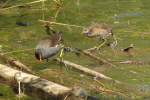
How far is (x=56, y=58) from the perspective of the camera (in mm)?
8258

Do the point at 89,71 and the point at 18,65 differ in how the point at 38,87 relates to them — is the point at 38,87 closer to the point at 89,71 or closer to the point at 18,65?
the point at 89,71

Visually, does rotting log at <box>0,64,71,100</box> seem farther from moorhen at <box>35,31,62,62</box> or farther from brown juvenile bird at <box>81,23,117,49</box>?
brown juvenile bird at <box>81,23,117,49</box>

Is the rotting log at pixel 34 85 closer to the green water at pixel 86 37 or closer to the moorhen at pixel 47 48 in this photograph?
the green water at pixel 86 37

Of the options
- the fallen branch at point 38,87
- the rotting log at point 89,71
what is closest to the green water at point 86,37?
the rotting log at point 89,71

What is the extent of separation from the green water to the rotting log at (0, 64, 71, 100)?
0.20 meters

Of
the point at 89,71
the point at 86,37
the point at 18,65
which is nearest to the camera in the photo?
the point at 89,71

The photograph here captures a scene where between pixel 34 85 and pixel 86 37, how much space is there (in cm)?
439

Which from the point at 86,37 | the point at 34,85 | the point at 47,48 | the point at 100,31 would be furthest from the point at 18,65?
the point at 86,37

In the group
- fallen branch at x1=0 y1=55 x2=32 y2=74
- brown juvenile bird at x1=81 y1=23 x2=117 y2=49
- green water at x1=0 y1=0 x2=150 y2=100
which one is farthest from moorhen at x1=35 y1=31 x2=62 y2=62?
brown juvenile bird at x1=81 y1=23 x2=117 y2=49

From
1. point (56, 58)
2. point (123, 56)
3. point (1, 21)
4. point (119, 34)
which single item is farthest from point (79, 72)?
point (1, 21)

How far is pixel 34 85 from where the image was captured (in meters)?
6.24

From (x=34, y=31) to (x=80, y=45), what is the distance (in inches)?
78.6

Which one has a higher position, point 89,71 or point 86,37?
point 89,71

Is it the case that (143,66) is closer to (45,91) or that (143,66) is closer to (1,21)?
(45,91)
